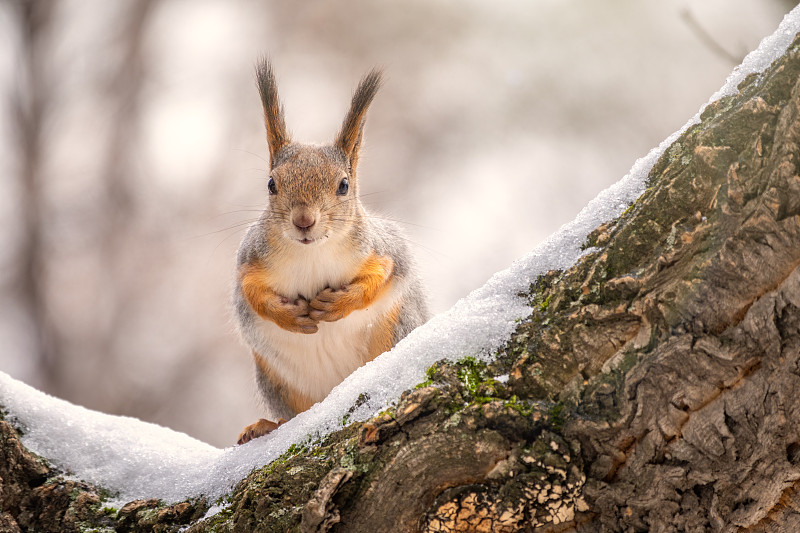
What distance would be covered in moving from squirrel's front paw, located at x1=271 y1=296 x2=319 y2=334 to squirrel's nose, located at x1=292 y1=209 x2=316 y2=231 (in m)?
0.22

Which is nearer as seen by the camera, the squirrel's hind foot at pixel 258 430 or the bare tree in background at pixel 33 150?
the squirrel's hind foot at pixel 258 430

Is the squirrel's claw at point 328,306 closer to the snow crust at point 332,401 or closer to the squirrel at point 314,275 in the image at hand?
the squirrel at point 314,275

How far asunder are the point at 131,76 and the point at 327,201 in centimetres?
214

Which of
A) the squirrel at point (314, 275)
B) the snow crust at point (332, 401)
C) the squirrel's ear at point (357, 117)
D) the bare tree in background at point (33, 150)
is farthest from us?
the bare tree in background at point (33, 150)

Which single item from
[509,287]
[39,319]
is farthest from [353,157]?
[39,319]

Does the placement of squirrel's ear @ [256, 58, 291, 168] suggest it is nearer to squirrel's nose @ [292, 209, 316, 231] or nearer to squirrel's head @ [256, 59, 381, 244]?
squirrel's head @ [256, 59, 381, 244]

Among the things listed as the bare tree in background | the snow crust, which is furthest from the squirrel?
the bare tree in background

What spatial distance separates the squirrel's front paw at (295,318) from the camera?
1903 mm

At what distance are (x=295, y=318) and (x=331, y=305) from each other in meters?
0.10

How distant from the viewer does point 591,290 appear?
101 cm

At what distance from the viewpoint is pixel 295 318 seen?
191cm

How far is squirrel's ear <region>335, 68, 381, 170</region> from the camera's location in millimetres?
2084

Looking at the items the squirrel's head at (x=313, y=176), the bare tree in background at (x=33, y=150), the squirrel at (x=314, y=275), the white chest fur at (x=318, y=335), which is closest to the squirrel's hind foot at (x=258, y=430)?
the squirrel at (x=314, y=275)

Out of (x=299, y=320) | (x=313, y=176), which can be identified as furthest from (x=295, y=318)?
(x=313, y=176)
